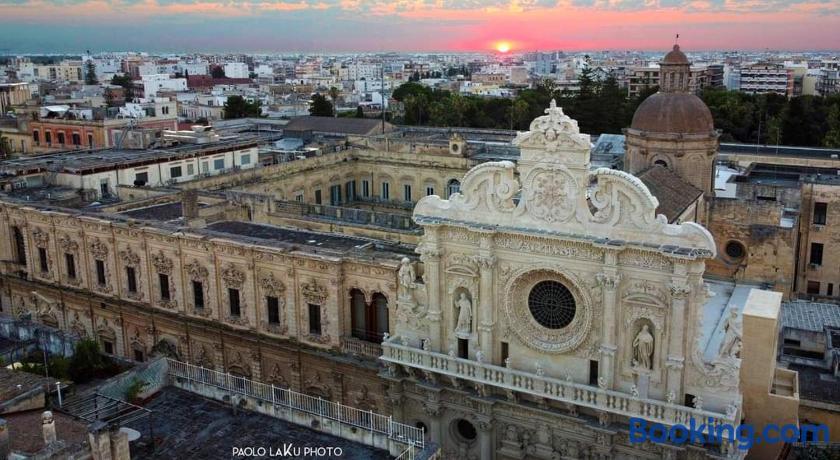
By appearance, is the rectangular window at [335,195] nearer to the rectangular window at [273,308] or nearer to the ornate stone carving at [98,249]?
the ornate stone carving at [98,249]

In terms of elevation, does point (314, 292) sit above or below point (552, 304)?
below

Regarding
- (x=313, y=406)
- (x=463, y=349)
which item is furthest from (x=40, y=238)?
(x=463, y=349)

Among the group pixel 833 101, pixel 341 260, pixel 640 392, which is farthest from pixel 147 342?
pixel 833 101

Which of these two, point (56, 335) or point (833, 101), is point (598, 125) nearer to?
point (833, 101)

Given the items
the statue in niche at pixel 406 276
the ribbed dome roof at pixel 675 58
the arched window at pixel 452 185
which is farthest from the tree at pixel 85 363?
the arched window at pixel 452 185

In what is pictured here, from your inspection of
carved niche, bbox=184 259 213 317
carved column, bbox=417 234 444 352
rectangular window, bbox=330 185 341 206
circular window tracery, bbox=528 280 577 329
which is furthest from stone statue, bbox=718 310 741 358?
rectangular window, bbox=330 185 341 206

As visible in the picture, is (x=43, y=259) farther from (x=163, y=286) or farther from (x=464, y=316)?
(x=464, y=316)
